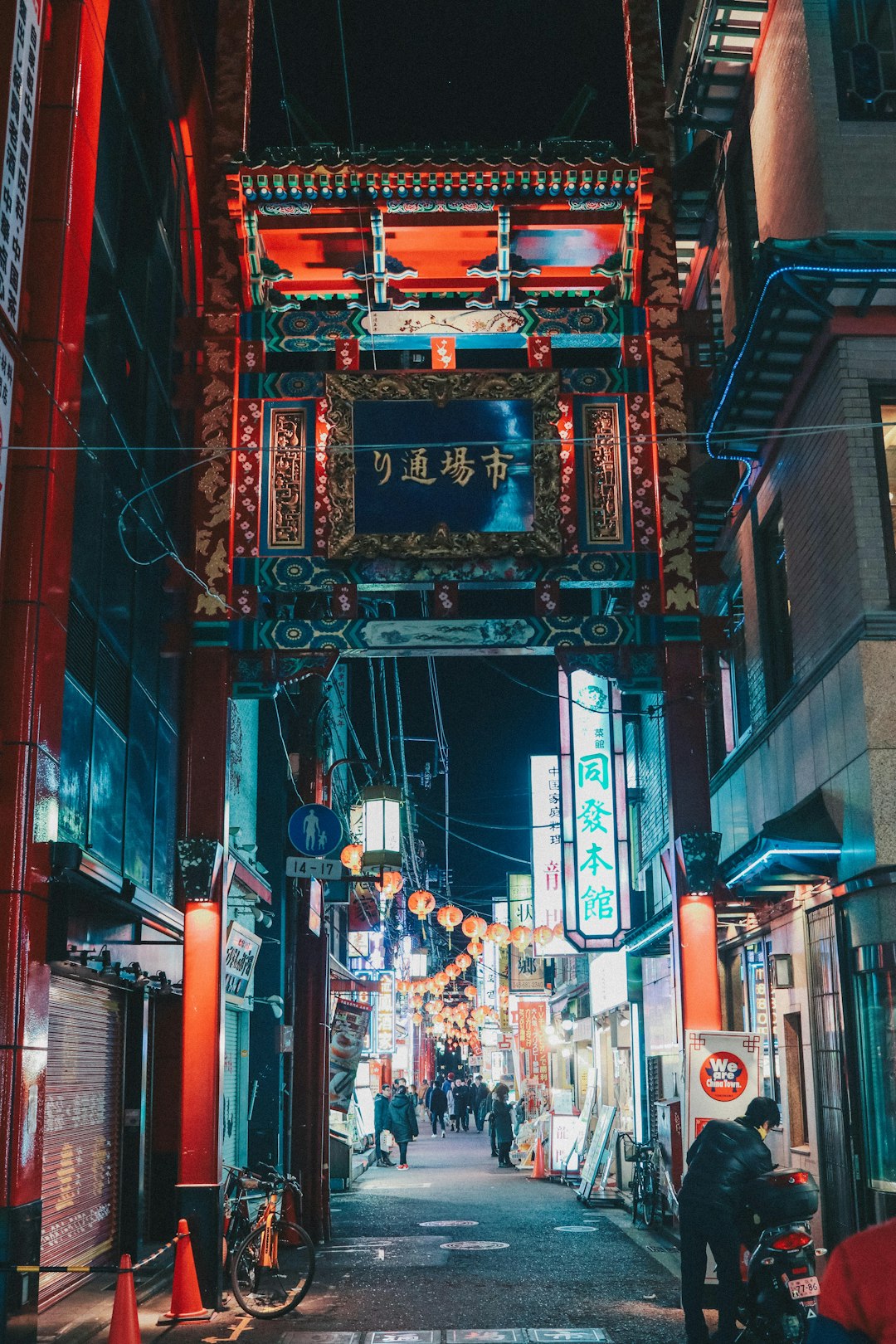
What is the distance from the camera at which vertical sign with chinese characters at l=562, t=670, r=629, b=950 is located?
22.4 m

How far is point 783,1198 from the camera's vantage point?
10852 mm

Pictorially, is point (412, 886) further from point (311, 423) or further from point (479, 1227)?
point (311, 423)

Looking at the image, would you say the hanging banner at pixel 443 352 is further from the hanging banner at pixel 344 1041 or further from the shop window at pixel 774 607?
the hanging banner at pixel 344 1041

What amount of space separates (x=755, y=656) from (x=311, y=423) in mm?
7048

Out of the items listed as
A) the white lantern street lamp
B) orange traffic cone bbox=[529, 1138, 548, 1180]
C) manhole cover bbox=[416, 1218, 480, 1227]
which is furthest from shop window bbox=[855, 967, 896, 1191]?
orange traffic cone bbox=[529, 1138, 548, 1180]

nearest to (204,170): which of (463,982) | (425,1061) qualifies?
(463,982)

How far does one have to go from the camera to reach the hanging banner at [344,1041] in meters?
26.0

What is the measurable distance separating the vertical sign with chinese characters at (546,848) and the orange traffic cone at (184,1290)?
18.0 m

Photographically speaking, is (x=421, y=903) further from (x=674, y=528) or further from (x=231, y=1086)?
(x=674, y=528)

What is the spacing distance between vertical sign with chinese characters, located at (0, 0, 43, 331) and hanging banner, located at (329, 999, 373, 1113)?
17.9 meters

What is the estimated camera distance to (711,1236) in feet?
37.1

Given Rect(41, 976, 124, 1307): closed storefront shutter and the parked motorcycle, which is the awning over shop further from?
Rect(41, 976, 124, 1307): closed storefront shutter

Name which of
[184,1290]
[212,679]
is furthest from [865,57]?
[184,1290]

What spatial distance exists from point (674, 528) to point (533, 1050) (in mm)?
38686
